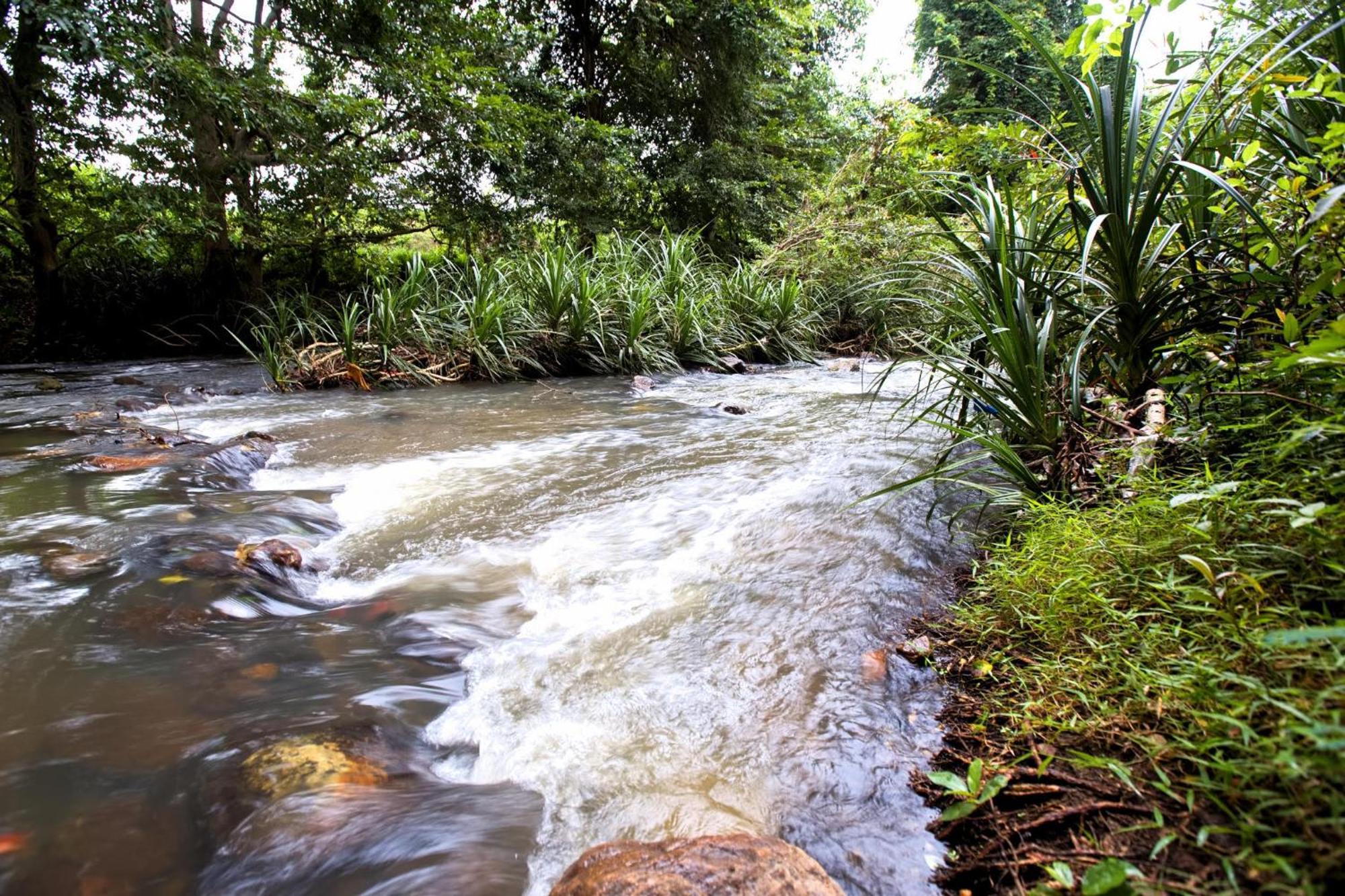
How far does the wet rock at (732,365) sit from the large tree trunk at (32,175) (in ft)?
19.5

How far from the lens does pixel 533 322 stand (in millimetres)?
6301

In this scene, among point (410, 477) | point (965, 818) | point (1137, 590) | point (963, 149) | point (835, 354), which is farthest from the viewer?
point (835, 354)

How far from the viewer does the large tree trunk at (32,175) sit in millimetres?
5320

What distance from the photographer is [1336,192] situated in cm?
84

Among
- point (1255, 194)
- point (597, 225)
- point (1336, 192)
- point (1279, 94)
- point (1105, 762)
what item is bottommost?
point (1105, 762)

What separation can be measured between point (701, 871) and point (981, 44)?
22.9 metres

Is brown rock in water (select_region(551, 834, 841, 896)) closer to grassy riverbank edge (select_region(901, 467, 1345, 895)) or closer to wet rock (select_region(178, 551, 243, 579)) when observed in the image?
grassy riverbank edge (select_region(901, 467, 1345, 895))

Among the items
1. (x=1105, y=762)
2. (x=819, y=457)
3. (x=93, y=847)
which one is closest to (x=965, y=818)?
(x=1105, y=762)

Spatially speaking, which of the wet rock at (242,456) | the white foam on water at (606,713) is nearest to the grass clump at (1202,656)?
the white foam on water at (606,713)

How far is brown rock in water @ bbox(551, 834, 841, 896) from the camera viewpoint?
91 cm

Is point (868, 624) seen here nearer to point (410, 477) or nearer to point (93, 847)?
point (93, 847)

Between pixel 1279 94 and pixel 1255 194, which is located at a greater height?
pixel 1279 94

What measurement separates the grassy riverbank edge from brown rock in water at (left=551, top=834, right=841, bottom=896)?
245 millimetres

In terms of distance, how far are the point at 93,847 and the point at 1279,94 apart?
287cm
